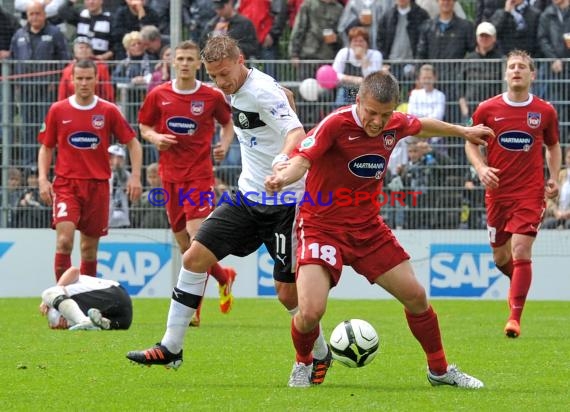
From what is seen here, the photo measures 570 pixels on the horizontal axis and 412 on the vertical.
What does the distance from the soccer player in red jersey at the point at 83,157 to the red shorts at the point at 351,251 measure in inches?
239

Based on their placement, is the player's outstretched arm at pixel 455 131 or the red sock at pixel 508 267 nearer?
the player's outstretched arm at pixel 455 131

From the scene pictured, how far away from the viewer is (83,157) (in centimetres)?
1387

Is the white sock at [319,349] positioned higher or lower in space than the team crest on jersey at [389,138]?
lower

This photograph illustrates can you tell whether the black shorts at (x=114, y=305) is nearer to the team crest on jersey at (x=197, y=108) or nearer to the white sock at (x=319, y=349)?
the team crest on jersey at (x=197, y=108)

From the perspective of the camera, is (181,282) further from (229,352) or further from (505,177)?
(505,177)

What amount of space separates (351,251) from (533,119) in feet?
16.4

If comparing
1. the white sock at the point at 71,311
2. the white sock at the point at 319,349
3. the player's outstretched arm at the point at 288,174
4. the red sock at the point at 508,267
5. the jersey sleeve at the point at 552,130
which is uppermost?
the player's outstretched arm at the point at 288,174

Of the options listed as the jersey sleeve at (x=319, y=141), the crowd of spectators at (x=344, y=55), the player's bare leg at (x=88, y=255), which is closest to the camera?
the jersey sleeve at (x=319, y=141)

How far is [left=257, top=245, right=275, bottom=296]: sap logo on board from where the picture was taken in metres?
17.4

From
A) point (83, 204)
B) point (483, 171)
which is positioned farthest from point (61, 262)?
point (483, 171)

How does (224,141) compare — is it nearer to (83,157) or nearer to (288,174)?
(83,157)

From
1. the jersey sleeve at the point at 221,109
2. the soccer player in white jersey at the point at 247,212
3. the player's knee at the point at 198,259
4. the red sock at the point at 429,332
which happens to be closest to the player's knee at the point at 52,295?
the jersey sleeve at the point at 221,109

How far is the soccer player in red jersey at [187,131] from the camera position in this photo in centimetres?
1322

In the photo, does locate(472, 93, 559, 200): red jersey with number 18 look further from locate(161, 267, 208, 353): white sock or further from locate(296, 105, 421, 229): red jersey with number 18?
locate(161, 267, 208, 353): white sock
